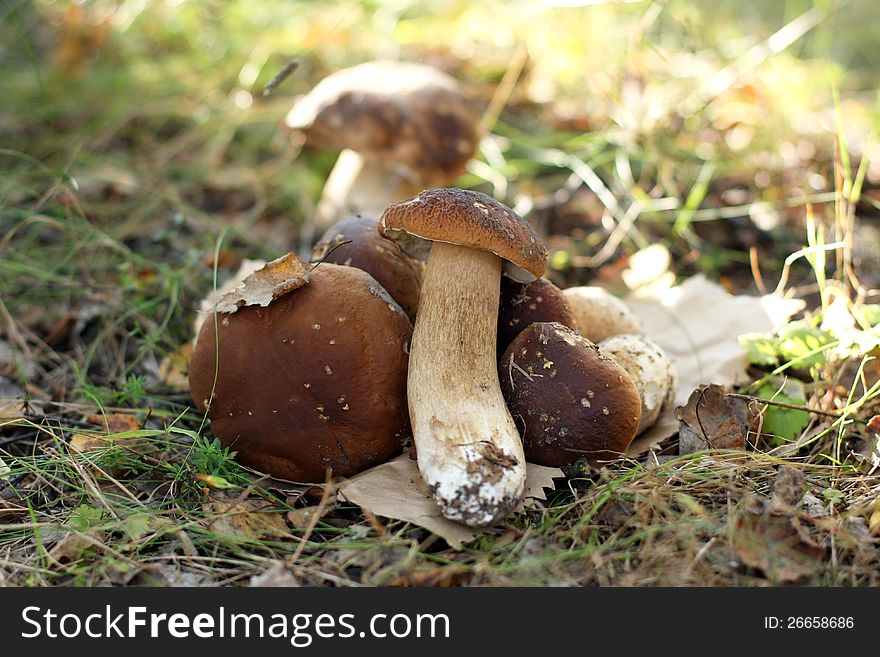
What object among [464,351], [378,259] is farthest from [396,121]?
[464,351]

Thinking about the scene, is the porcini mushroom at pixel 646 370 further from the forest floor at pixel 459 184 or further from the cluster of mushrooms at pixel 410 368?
the forest floor at pixel 459 184

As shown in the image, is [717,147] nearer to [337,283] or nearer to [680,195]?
[680,195]

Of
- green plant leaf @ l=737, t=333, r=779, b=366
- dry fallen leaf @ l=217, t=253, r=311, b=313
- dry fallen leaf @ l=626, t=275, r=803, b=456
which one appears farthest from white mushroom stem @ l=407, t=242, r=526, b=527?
green plant leaf @ l=737, t=333, r=779, b=366
